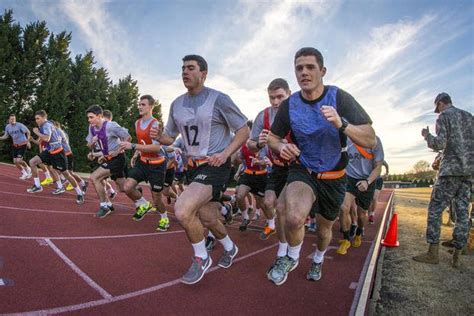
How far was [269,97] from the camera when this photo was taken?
4.62 meters

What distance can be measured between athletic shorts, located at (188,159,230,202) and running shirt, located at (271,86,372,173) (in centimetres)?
73

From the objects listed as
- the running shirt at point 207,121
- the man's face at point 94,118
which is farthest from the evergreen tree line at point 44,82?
the running shirt at point 207,121

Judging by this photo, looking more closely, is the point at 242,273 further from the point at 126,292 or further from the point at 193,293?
the point at 126,292

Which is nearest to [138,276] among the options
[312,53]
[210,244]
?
[210,244]

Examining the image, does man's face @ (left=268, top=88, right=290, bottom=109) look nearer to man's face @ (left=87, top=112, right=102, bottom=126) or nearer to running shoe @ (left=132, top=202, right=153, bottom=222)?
running shoe @ (left=132, top=202, right=153, bottom=222)

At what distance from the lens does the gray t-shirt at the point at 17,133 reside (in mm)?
11281

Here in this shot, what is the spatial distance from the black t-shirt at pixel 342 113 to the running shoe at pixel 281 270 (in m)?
1.23

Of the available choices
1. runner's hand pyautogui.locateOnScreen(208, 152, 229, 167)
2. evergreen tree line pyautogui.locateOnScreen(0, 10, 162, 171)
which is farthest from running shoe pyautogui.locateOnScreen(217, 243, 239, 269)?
evergreen tree line pyautogui.locateOnScreen(0, 10, 162, 171)

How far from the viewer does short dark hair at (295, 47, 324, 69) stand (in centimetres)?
311

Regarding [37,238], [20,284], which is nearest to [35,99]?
[37,238]

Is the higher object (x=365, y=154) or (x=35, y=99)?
(x=35, y=99)

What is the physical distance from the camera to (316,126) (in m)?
3.07

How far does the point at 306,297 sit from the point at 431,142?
2811mm

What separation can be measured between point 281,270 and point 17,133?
12.1 metres
